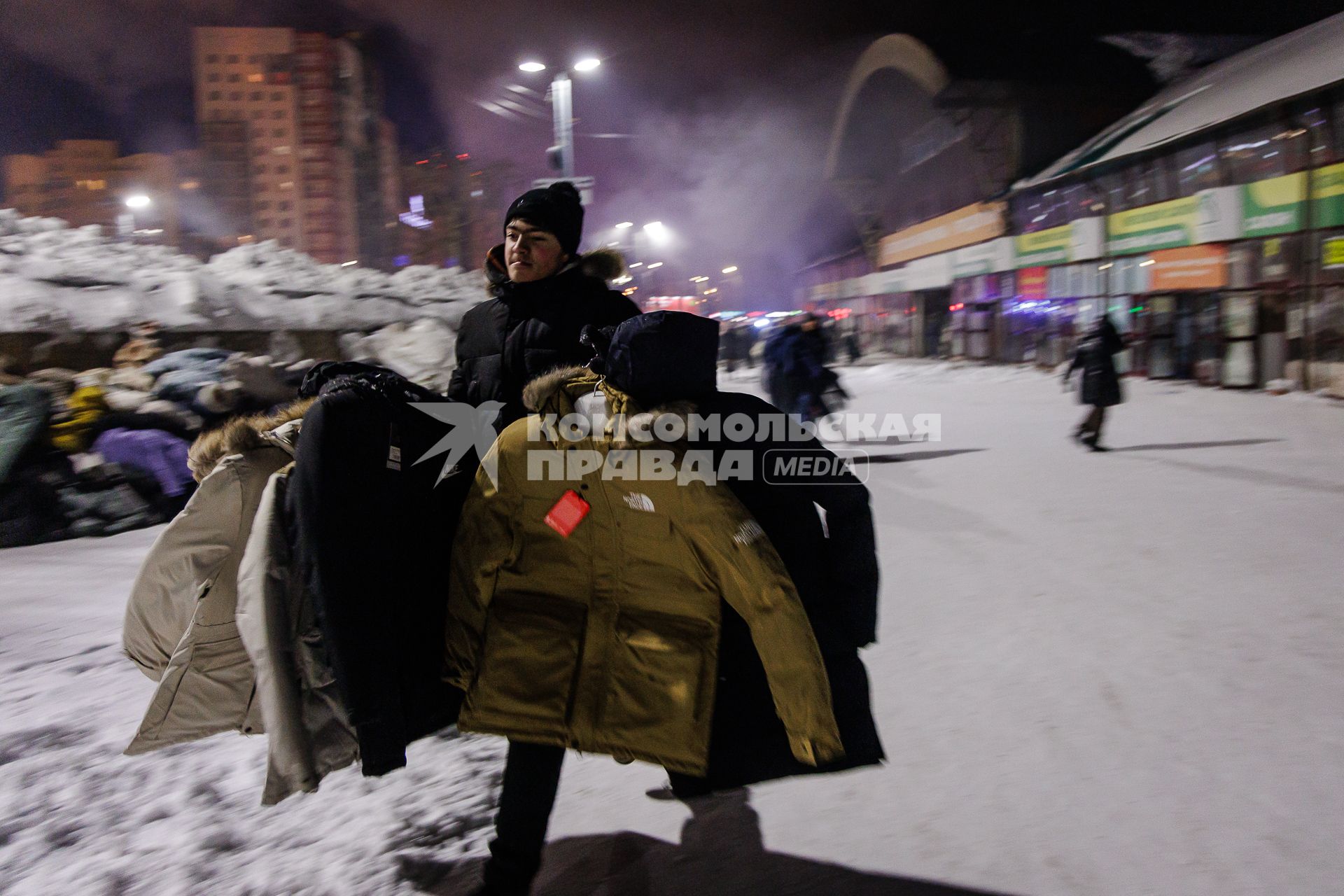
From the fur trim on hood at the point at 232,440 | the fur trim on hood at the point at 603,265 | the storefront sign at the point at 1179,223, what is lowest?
the fur trim on hood at the point at 232,440

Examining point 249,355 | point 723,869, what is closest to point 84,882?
point 723,869

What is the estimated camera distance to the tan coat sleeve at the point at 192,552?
81.5 inches

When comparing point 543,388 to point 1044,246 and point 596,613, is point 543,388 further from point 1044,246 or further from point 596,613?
point 1044,246

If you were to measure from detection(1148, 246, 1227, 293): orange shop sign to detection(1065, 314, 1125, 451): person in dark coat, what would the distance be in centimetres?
770

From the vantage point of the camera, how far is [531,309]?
2.67 meters

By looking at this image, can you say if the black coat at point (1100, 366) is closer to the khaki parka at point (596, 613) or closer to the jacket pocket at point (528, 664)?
the khaki parka at point (596, 613)

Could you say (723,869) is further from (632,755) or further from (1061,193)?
(1061,193)

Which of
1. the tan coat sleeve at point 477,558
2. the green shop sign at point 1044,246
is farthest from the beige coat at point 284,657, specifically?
the green shop sign at point 1044,246

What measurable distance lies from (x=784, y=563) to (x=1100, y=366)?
28.2 feet

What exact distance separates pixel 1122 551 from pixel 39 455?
7849mm

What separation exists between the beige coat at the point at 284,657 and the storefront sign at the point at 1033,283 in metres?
22.3

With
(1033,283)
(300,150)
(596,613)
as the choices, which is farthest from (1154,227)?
(300,150)

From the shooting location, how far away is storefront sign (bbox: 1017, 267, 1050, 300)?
21562 millimetres

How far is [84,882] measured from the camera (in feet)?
8.12
